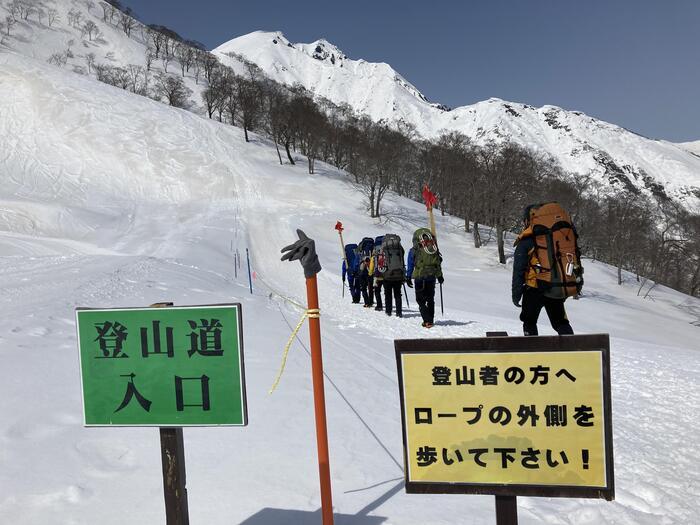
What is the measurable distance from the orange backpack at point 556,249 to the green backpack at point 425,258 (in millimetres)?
3894

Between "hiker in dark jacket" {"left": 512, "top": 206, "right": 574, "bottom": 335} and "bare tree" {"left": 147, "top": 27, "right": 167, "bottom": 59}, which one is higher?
"bare tree" {"left": 147, "top": 27, "right": 167, "bottom": 59}

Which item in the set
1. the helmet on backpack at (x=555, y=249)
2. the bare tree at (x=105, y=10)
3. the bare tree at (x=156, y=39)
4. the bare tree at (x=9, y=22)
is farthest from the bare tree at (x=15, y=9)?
the helmet on backpack at (x=555, y=249)

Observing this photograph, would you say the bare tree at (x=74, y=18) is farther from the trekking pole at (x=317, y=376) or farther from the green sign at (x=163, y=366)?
the trekking pole at (x=317, y=376)

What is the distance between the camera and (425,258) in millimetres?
9344

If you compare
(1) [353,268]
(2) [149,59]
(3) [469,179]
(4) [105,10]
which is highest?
(4) [105,10]

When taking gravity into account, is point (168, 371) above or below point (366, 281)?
above

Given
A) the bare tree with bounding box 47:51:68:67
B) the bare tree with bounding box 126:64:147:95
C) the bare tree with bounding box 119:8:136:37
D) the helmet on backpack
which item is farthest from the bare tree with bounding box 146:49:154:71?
the helmet on backpack

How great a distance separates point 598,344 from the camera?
202 cm

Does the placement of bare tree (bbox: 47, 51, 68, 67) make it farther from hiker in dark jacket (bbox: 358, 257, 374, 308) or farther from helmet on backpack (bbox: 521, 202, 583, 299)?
helmet on backpack (bbox: 521, 202, 583, 299)

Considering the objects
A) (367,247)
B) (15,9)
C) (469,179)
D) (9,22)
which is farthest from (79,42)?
(367,247)

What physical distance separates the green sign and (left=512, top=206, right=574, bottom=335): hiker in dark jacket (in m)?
3.93

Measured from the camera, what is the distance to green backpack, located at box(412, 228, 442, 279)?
367 inches

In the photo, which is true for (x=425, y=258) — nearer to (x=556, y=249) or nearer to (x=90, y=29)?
(x=556, y=249)

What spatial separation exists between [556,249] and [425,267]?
13.4 feet
